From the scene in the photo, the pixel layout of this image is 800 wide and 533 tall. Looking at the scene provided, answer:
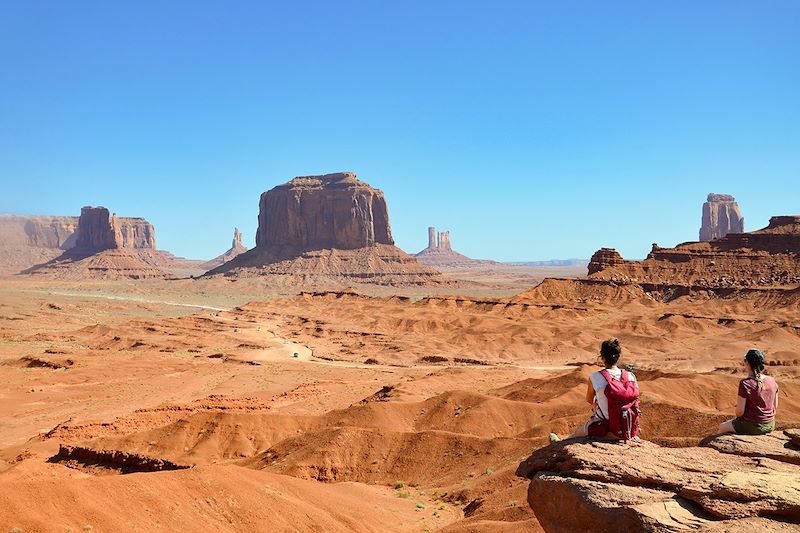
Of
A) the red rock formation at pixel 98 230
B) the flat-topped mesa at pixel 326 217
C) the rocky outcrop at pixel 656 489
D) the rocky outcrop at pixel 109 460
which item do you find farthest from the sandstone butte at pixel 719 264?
the red rock formation at pixel 98 230

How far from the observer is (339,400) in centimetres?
3466

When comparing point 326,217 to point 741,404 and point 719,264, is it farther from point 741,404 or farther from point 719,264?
point 741,404

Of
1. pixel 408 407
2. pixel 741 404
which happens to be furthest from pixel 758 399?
pixel 408 407

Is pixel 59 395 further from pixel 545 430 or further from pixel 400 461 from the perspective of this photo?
pixel 545 430

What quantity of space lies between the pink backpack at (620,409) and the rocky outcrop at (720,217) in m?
183

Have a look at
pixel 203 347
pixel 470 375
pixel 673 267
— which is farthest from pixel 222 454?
pixel 673 267

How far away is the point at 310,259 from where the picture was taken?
152 meters

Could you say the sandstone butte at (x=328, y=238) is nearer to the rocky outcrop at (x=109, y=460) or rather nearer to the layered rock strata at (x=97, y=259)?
the layered rock strata at (x=97, y=259)

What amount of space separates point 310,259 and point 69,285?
52.1 m

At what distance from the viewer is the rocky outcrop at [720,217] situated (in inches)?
6860

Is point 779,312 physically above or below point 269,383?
above

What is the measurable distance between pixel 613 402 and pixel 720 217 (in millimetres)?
188862

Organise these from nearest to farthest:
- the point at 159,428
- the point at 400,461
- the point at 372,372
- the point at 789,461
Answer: the point at 789,461 → the point at 400,461 → the point at 159,428 → the point at 372,372

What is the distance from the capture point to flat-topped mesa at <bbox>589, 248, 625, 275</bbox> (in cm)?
8906
